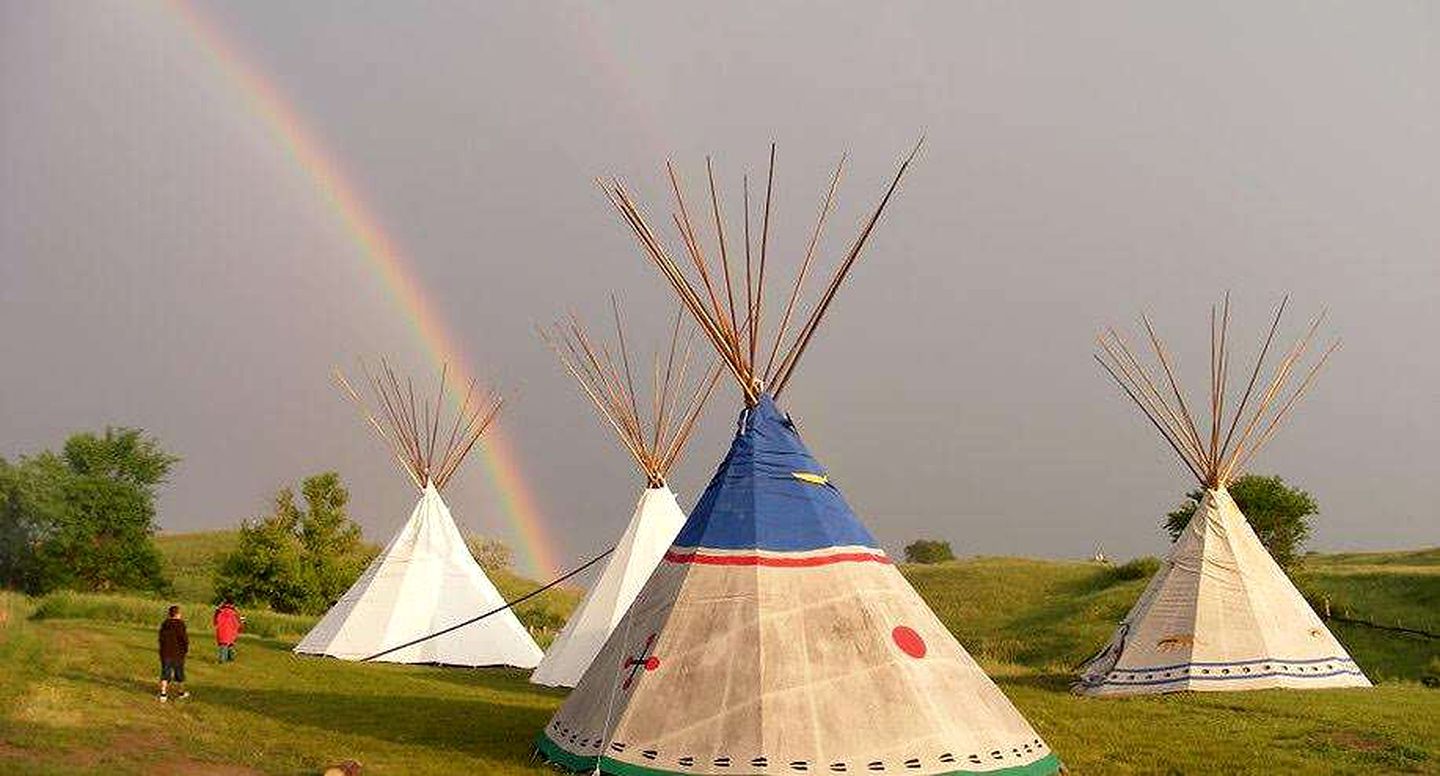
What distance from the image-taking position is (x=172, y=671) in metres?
12.6

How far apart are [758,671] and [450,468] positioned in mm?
14807

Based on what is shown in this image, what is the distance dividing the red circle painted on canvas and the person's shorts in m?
7.80

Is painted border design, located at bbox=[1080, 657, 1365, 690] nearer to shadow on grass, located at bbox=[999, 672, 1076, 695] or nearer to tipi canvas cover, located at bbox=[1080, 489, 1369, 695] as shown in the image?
tipi canvas cover, located at bbox=[1080, 489, 1369, 695]

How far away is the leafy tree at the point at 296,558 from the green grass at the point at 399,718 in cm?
925

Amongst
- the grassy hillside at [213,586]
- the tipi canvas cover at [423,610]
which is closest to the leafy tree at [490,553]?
the grassy hillside at [213,586]

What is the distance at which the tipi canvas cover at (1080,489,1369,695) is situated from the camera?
1500cm

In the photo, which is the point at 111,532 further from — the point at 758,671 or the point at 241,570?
the point at 758,671

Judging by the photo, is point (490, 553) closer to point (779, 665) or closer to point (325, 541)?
point (325, 541)

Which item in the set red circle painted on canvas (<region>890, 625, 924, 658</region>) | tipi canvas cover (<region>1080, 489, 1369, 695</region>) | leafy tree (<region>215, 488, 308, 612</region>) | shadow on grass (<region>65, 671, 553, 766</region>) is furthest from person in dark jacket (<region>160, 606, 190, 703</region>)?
leafy tree (<region>215, 488, 308, 612</region>)

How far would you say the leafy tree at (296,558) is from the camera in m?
30.2

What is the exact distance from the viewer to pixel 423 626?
66.1 feet

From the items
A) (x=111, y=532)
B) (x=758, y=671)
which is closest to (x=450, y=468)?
(x=758, y=671)

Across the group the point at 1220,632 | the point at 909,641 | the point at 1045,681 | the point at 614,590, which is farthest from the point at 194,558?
the point at 909,641

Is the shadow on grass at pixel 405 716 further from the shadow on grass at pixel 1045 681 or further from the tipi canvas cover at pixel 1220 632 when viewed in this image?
the tipi canvas cover at pixel 1220 632
